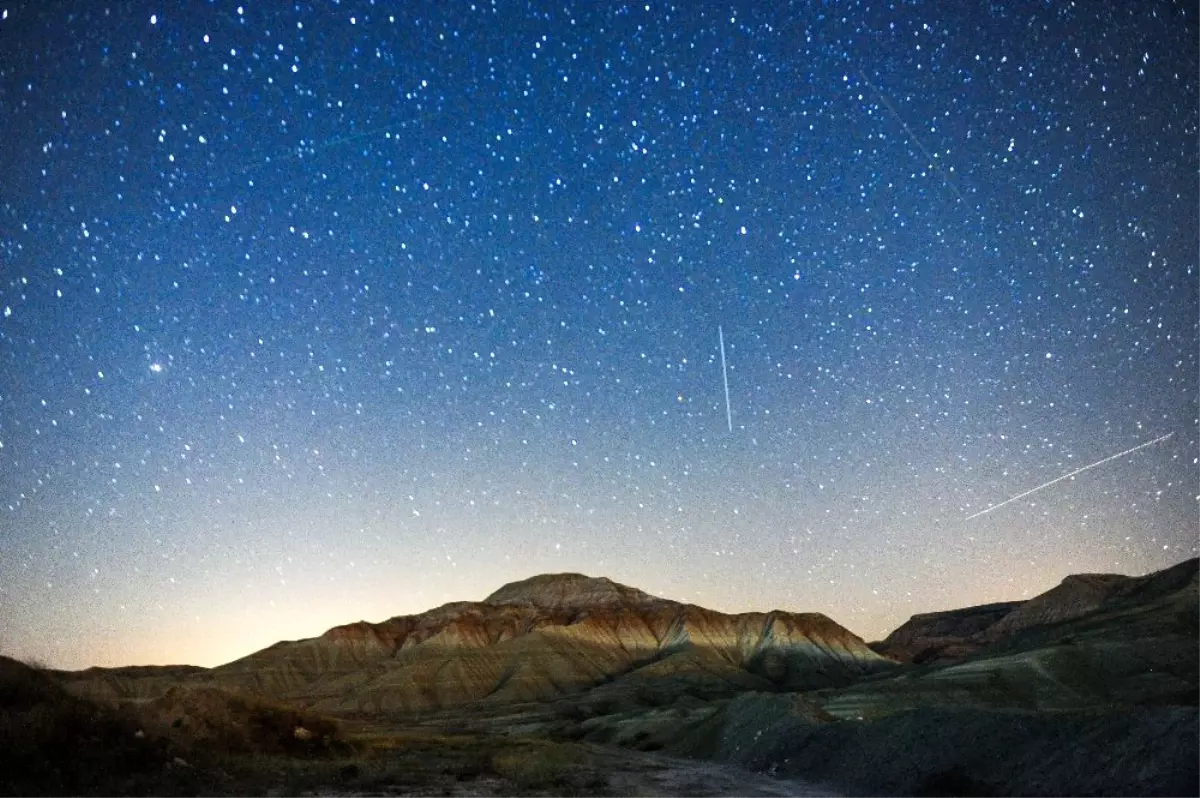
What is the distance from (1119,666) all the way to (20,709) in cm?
7464

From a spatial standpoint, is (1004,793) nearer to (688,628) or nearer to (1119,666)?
(1119,666)

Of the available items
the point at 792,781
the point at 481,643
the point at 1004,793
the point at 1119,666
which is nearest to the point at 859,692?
the point at 1119,666

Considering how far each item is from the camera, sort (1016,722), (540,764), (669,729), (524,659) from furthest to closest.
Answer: (524,659)
(669,729)
(540,764)
(1016,722)

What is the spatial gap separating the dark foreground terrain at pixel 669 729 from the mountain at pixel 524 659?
1011 mm

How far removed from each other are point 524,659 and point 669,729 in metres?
84.3

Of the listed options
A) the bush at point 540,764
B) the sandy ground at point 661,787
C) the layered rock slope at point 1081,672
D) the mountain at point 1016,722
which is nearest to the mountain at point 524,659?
the layered rock slope at point 1081,672

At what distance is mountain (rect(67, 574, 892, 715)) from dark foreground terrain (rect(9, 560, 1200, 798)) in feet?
3.32

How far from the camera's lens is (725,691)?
364ft

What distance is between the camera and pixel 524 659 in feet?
449

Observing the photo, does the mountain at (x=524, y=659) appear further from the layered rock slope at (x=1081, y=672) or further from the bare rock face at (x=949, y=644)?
the layered rock slope at (x=1081, y=672)

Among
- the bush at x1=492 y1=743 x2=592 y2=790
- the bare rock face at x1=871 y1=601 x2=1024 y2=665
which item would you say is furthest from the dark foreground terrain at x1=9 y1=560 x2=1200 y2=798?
the bare rock face at x1=871 y1=601 x2=1024 y2=665

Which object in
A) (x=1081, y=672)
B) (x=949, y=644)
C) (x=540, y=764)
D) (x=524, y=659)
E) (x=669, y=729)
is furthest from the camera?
(x=949, y=644)

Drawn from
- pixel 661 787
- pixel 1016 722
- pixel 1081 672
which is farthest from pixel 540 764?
pixel 1081 672

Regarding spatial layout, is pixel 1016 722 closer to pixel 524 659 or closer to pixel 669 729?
pixel 669 729
